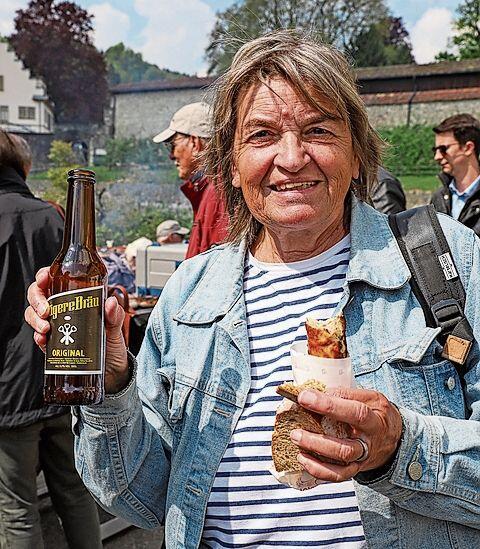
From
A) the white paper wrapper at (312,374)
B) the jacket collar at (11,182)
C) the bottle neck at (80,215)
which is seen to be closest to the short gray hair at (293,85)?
the bottle neck at (80,215)

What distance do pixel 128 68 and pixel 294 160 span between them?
19.9m

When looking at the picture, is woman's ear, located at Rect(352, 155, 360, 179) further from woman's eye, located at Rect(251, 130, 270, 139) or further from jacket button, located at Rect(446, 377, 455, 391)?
jacket button, located at Rect(446, 377, 455, 391)

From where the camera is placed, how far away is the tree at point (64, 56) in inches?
575

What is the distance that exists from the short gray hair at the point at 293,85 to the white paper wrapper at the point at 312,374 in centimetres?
64

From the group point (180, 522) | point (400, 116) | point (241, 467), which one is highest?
point (400, 116)

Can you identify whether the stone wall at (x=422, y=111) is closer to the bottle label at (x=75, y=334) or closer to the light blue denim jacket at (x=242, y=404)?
the light blue denim jacket at (x=242, y=404)

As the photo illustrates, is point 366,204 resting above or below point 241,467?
above

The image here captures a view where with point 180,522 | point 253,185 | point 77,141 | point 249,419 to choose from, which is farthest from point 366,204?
point 77,141

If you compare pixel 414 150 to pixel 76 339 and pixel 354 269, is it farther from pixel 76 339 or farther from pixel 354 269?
pixel 76 339

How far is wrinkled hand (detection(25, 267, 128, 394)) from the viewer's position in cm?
151

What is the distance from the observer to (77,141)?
46.6 feet

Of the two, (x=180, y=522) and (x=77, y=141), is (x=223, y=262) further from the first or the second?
(x=77, y=141)

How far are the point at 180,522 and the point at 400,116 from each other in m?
23.1

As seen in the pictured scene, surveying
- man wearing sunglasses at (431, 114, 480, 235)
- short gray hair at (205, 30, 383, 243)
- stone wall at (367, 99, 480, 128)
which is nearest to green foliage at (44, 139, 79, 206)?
man wearing sunglasses at (431, 114, 480, 235)
